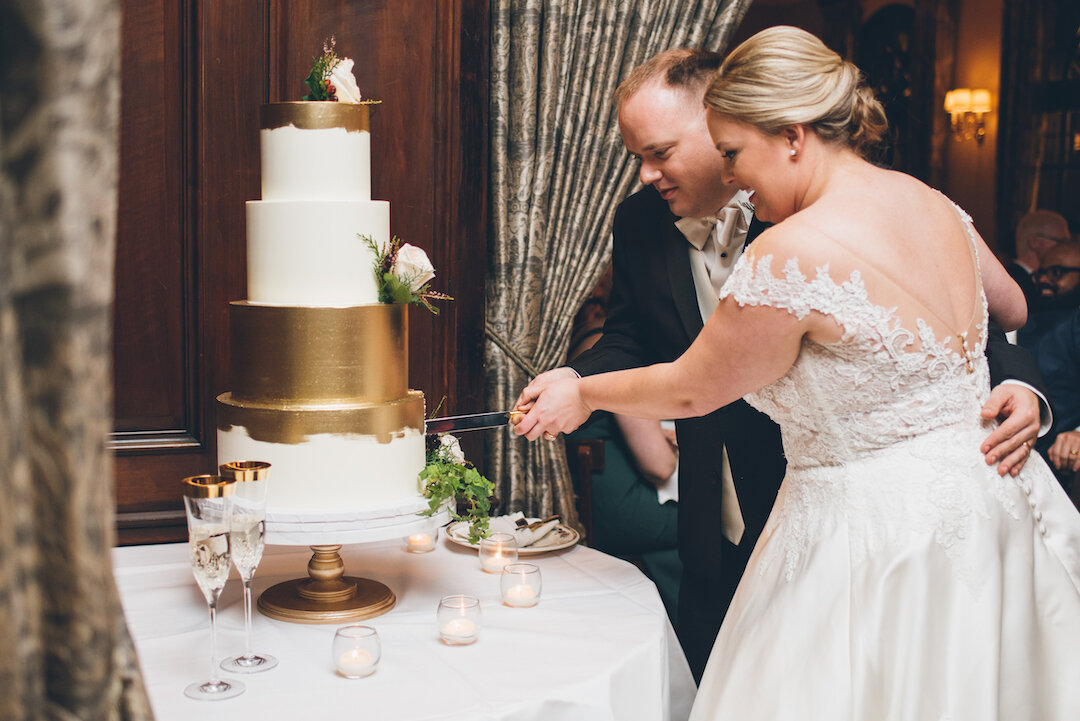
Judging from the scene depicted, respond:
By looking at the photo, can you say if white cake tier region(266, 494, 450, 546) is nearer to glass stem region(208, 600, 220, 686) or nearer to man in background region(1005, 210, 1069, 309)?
glass stem region(208, 600, 220, 686)

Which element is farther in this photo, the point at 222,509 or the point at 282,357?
the point at 282,357

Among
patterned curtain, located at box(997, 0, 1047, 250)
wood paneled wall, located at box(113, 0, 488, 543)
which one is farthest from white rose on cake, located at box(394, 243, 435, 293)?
patterned curtain, located at box(997, 0, 1047, 250)

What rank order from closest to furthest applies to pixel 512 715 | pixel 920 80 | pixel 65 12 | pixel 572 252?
pixel 65 12
pixel 512 715
pixel 572 252
pixel 920 80

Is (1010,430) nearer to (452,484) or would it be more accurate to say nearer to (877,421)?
(877,421)

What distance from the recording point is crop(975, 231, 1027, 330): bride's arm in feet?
6.46

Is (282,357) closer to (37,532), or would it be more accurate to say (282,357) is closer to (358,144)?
(358,144)

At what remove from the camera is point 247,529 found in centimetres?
149

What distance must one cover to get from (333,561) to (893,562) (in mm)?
1007

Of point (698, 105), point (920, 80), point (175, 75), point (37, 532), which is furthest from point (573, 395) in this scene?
point (920, 80)

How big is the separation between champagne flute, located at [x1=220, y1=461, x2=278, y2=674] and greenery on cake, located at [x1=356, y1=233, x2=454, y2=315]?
0.47 meters

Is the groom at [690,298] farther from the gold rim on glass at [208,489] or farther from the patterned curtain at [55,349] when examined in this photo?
the patterned curtain at [55,349]

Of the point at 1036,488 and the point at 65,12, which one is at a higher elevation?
the point at 65,12

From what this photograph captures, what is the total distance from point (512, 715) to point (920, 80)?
1021 centimetres

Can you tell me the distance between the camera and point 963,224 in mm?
1785
